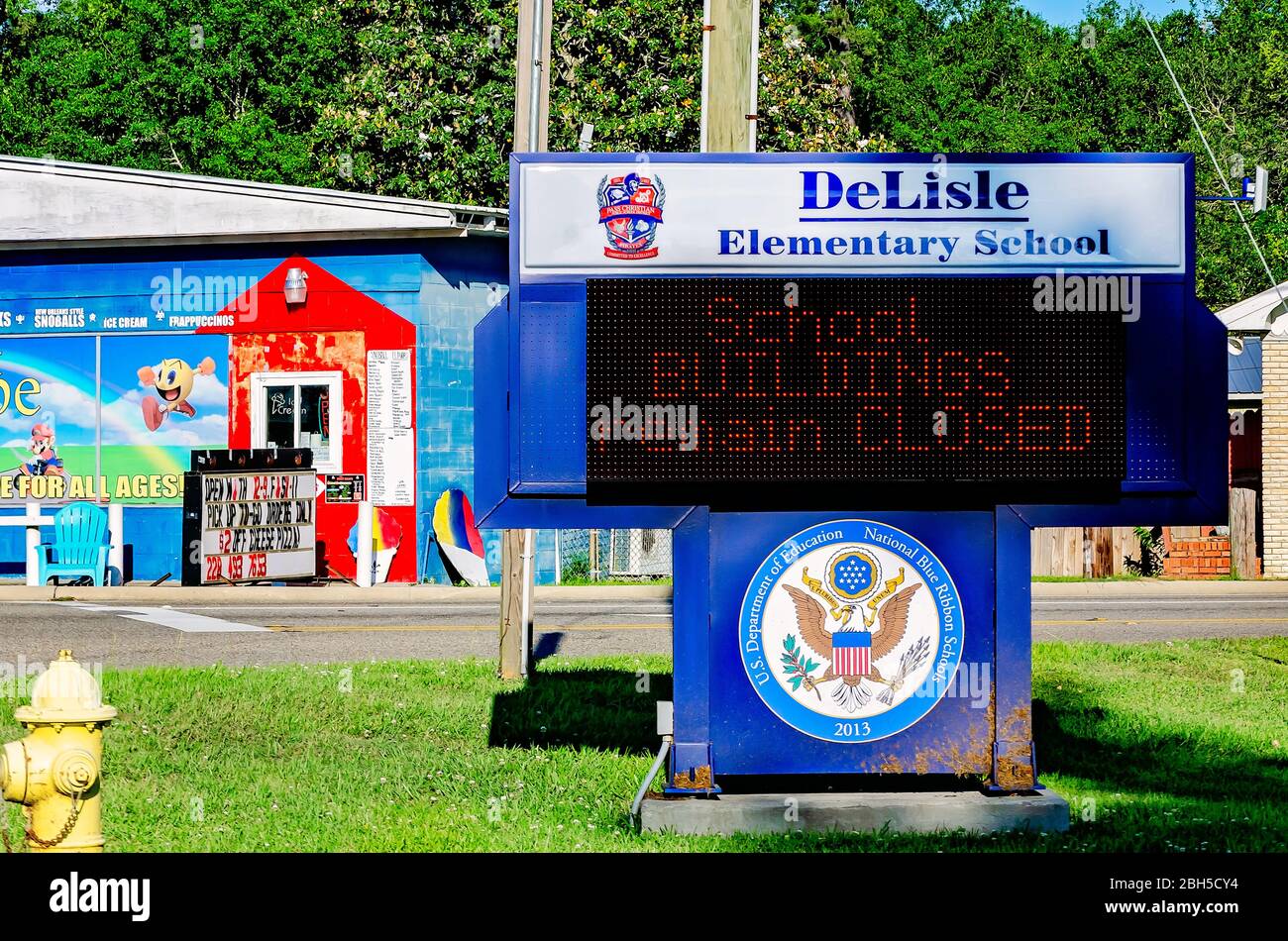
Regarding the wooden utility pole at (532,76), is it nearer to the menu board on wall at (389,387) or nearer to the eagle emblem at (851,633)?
the eagle emblem at (851,633)

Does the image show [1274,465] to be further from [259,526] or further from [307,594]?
[259,526]

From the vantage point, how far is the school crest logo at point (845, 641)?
7.45m

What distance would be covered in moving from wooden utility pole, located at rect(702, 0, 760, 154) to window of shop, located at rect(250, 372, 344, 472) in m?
14.5

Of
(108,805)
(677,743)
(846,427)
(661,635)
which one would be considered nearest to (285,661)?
(661,635)

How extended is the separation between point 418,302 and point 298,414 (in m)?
2.50

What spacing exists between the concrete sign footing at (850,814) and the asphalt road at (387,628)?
6496 millimetres

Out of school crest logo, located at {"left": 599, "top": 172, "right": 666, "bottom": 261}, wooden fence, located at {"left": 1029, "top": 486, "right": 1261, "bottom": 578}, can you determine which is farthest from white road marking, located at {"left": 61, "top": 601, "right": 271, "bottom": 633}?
wooden fence, located at {"left": 1029, "top": 486, "right": 1261, "bottom": 578}

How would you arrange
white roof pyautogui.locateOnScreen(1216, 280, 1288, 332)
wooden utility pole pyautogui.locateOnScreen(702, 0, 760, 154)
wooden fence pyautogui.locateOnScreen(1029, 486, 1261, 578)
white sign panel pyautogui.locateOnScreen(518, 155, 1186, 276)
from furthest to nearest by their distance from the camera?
white roof pyautogui.locateOnScreen(1216, 280, 1288, 332) < wooden fence pyautogui.locateOnScreen(1029, 486, 1261, 578) < wooden utility pole pyautogui.locateOnScreen(702, 0, 760, 154) < white sign panel pyautogui.locateOnScreen(518, 155, 1186, 276)

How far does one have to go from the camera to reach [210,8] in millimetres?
45812

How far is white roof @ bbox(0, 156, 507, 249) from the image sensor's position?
22.2 meters

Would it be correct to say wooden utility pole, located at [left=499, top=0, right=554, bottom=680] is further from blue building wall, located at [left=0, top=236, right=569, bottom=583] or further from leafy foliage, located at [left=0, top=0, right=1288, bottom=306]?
leafy foliage, located at [left=0, top=0, right=1288, bottom=306]

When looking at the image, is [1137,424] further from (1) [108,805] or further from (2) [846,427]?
(1) [108,805]

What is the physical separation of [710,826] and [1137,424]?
2737mm

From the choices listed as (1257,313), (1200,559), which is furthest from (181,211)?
(1257,313)
